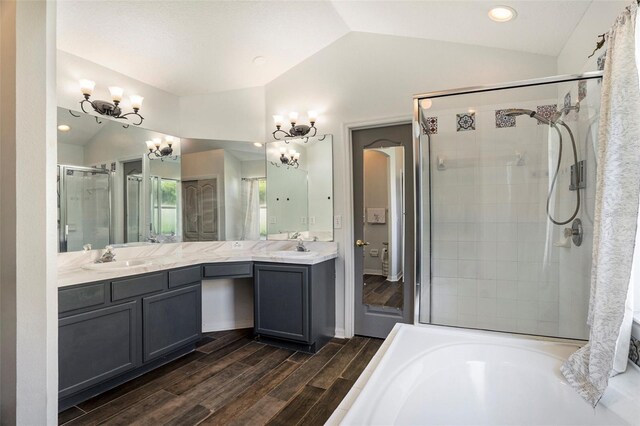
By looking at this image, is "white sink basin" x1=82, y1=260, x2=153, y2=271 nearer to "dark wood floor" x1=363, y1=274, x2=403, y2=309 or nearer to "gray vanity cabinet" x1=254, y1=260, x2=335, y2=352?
"gray vanity cabinet" x1=254, y1=260, x2=335, y2=352

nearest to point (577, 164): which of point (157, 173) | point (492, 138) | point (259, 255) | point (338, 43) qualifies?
point (492, 138)

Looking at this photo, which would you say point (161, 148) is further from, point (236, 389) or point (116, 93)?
point (236, 389)

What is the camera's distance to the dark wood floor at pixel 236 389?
1.88 m

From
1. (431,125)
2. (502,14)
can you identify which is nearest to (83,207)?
(431,125)

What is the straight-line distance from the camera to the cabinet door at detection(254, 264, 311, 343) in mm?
2717

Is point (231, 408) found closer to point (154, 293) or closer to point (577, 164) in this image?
point (154, 293)

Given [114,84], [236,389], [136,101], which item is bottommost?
[236,389]

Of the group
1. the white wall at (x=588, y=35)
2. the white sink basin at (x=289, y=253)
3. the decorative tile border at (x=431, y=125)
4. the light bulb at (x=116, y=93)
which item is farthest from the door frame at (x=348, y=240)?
the light bulb at (x=116, y=93)

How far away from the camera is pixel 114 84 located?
108 inches

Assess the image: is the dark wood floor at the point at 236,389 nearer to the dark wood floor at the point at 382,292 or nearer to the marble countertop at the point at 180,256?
the dark wood floor at the point at 382,292

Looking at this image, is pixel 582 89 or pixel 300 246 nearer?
pixel 582 89

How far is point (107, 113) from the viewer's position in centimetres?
261

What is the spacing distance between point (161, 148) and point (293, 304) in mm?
1965

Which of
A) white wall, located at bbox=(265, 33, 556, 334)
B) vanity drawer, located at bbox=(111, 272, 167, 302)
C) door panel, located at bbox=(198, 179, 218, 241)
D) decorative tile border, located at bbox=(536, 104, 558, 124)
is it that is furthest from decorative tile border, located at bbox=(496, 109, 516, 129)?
vanity drawer, located at bbox=(111, 272, 167, 302)
